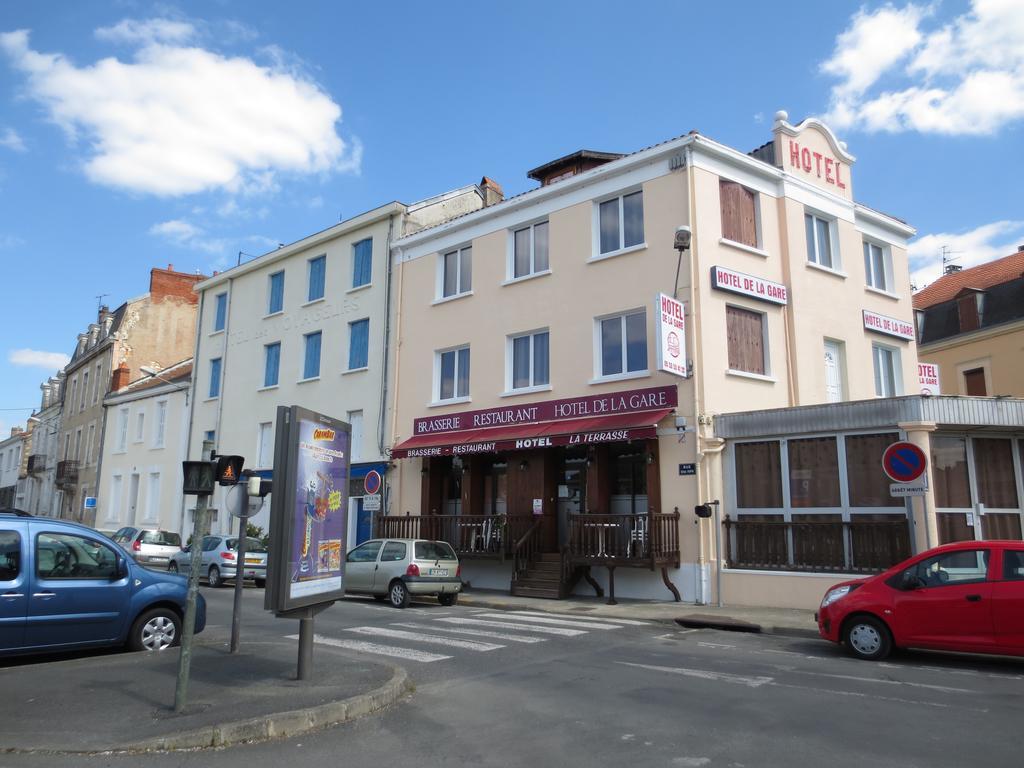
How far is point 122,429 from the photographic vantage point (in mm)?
38125

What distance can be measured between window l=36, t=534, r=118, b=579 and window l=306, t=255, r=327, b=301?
61.2ft

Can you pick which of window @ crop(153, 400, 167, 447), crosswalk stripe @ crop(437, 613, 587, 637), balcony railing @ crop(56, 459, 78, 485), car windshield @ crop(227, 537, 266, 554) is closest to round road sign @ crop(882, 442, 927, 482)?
crosswalk stripe @ crop(437, 613, 587, 637)

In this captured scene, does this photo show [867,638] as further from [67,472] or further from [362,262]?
[67,472]

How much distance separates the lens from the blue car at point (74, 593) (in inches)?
330

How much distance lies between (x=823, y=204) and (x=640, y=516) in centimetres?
996

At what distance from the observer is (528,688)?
8.13 metres

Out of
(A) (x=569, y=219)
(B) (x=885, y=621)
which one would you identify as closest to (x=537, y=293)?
(A) (x=569, y=219)

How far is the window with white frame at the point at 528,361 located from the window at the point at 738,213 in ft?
16.7

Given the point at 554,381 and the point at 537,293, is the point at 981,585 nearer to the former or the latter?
the point at 554,381

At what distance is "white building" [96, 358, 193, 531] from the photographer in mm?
33469

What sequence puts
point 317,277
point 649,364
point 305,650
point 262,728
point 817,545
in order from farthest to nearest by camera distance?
1. point 317,277
2. point 649,364
3. point 817,545
4. point 305,650
5. point 262,728

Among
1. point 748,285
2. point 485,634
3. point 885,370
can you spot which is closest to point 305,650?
point 485,634

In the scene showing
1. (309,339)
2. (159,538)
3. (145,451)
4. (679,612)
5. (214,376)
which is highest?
(309,339)

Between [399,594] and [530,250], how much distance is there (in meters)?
9.60
